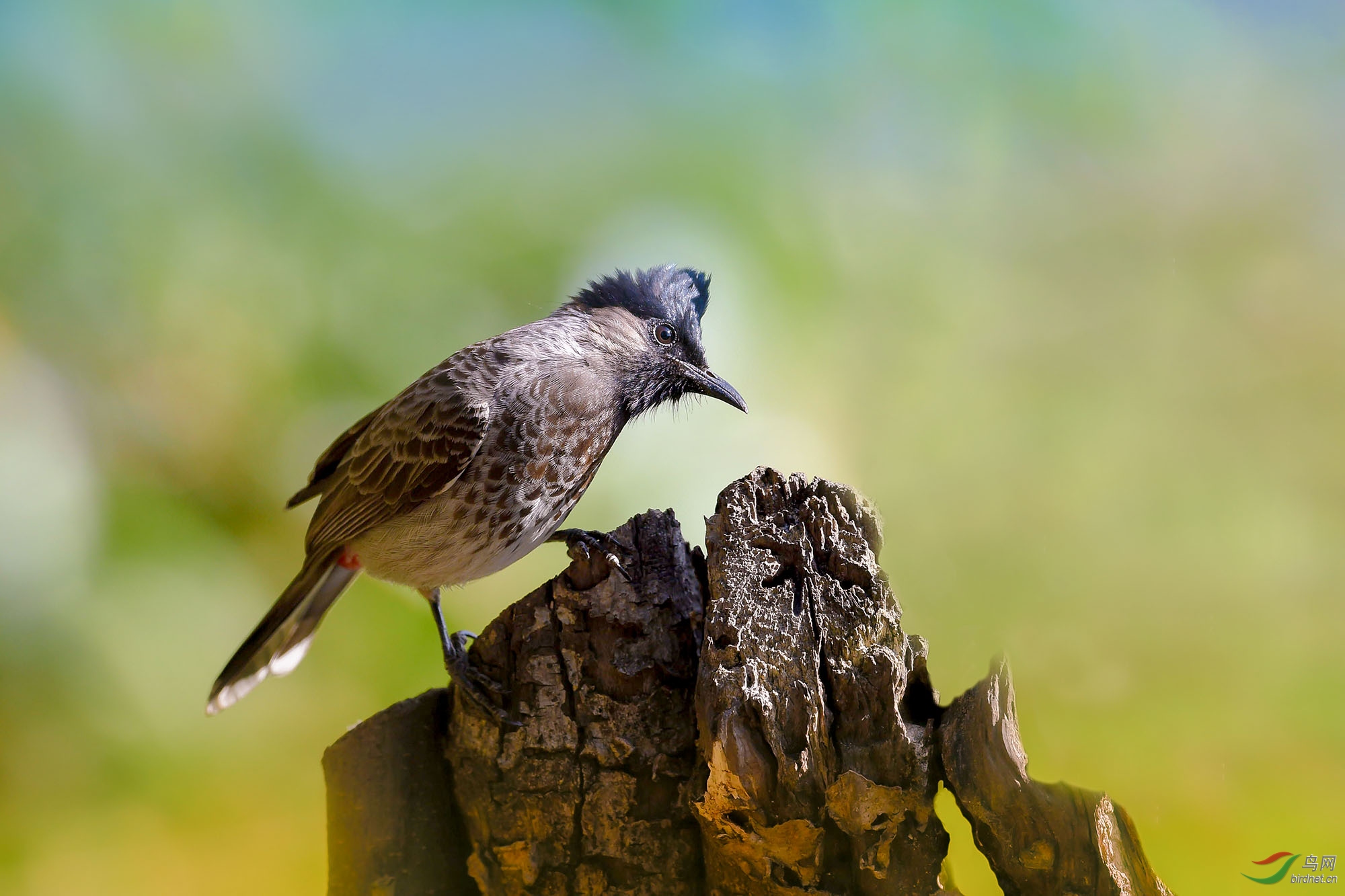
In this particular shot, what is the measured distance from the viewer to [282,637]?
239 cm

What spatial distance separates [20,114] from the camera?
2373 millimetres

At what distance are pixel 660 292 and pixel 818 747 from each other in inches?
51.9

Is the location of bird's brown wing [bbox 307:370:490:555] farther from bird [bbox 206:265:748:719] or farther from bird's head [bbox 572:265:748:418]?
bird's head [bbox 572:265:748:418]

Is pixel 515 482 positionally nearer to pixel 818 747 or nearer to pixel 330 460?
pixel 330 460

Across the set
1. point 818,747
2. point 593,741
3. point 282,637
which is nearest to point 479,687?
point 593,741

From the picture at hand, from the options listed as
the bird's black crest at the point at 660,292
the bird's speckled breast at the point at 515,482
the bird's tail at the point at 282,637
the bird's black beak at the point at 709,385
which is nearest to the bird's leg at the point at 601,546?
the bird's speckled breast at the point at 515,482

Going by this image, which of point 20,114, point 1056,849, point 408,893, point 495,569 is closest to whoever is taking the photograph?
point 1056,849

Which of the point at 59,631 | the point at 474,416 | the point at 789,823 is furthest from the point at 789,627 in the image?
the point at 59,631

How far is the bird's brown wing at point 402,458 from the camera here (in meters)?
2.07

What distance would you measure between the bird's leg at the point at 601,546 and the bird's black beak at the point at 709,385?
0.48 m

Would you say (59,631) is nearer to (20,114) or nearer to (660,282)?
(20,114)

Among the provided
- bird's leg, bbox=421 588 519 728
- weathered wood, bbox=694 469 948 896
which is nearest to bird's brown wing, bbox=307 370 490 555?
bird's leg, bbox=421 588 519 728

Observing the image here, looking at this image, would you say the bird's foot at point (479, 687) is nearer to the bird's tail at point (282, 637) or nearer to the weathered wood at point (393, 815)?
the weathered wood at point (393, 815)

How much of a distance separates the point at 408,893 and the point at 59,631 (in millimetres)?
1242
